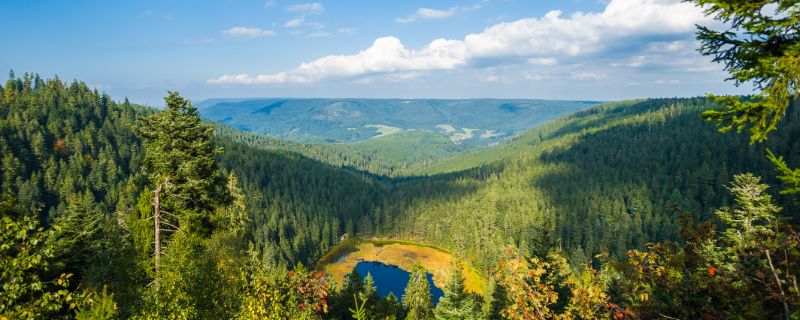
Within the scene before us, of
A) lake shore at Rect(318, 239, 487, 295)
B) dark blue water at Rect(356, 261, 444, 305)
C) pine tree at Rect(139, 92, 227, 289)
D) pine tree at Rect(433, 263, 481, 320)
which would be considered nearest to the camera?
pine tree at Rect(433, 263, 481, 320)

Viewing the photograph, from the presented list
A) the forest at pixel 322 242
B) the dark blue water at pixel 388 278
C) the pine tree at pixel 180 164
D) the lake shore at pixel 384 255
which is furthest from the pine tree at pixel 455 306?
the lake shore at pixel 384 255

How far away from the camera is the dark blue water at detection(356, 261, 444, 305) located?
366 feet

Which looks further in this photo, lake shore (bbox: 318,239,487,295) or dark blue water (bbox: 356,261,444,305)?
lake shore (bbox: 318,239,487,295)

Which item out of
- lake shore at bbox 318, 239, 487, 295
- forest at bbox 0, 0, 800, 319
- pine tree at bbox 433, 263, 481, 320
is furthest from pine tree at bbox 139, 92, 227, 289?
lake shore at bbox 318, 239, 487, 295

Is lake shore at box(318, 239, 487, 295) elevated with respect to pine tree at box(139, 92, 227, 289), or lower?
lower

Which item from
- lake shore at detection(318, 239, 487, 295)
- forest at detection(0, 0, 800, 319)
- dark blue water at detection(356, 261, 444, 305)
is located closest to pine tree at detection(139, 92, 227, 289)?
forest at detection(0, 0, 800, 319)

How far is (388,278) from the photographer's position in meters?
124

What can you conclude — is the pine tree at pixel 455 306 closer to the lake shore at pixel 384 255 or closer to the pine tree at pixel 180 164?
the pine tree at pixel 180 164

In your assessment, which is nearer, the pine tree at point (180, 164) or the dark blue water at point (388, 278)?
the pine tree at point (180, 164)

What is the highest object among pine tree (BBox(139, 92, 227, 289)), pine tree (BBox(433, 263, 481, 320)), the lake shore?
pine tree (BBox(139, 92, 227, 289))

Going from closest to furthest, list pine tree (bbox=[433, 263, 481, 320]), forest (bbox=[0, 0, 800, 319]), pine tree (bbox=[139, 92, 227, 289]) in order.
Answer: forest (bbox=[0, 0, 800, 319])
pine tree (bbox=[433, 263, 481, 320])
pine tree (bbox=[139, 92, 227, 289])

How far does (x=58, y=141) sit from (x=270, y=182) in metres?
81.1

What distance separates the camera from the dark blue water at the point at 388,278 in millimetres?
111463

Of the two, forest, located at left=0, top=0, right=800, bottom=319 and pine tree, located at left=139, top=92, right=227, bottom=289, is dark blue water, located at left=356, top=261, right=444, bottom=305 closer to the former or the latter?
forest, located at left=0, top=0, right=800, bottom=319
